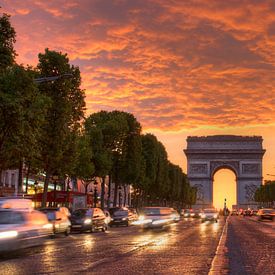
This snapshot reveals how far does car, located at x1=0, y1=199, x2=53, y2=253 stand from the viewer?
1953cm

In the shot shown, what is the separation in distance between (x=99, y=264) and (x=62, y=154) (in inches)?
1152

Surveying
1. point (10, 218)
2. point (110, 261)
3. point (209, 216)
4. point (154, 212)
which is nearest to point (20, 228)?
point (10, 218)

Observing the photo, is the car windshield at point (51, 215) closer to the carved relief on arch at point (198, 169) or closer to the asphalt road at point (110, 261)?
the asphalt road at point (110, 261)

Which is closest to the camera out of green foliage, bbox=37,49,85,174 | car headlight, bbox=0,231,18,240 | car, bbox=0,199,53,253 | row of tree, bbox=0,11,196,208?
car headlight, bbox=0,231,18,240

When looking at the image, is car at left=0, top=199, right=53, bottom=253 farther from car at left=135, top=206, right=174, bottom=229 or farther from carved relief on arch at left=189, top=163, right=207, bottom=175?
carved relief on arch at left=189, top=163, right=207, bottom=175

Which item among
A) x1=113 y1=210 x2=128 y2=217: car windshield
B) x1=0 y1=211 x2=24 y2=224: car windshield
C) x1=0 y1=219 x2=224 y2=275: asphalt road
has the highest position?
x1=113 y1=210 x2=128 y2=217: car windshield

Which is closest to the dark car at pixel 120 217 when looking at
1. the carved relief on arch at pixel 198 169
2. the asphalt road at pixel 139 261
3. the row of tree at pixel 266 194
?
the asphalt road at pixel 139 261

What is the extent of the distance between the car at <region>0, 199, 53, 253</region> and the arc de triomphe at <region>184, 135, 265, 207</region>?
474 ft

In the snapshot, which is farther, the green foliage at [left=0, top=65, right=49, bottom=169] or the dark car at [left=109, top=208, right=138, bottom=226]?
the dark car at [left=109, top=208, right=138, bottom=226]

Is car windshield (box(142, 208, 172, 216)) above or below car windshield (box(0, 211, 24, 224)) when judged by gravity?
above

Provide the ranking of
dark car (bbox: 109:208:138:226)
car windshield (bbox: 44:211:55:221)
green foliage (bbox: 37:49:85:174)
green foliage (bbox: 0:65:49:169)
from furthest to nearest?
dark car (bbox: 109:208:138:226), green foliage (bbox: 37:49:85:174), car windshield (bbox: 44:211:55:221), green foliage (bbox: 0:65:49:169)

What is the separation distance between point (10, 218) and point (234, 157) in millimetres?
149317

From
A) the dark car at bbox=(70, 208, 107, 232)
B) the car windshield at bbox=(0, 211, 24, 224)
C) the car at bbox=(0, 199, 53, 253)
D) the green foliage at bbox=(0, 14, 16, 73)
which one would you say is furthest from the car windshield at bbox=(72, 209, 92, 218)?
the car windshield at bbox=(0, 211, 24, 224)

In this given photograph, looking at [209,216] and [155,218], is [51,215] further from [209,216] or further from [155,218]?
[209,216]
